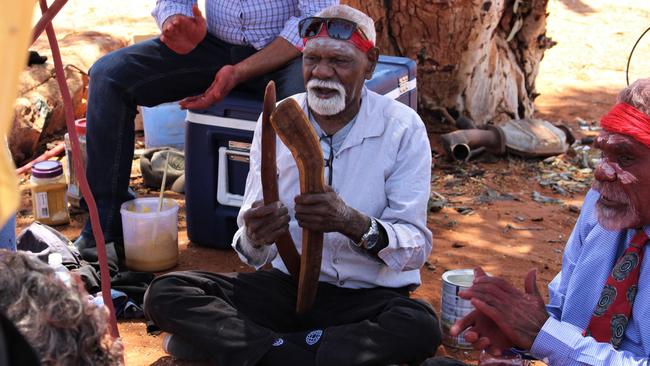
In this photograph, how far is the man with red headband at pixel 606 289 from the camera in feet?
8.72

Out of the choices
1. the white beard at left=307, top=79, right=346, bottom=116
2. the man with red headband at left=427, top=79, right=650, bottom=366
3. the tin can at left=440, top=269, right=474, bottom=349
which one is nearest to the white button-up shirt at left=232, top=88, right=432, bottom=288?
the white beard at left=307, top=79, right=346, bottom=116

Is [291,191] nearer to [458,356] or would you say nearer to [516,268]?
[458,356]

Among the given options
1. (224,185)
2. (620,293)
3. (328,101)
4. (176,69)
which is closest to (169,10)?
(176,69)

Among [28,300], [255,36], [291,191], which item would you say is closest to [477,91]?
[255,36]

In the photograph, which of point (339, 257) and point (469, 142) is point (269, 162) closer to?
point (339, 257)

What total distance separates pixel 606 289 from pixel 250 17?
2518 millimetres

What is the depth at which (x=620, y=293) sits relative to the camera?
2775 millimetres

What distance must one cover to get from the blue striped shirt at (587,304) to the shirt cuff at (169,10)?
8.30 ft

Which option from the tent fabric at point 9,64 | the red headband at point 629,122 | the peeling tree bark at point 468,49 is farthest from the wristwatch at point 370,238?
the peeling tree bark at point 468,49

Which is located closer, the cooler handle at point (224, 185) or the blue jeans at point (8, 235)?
the blue jeans at point (8, 235)

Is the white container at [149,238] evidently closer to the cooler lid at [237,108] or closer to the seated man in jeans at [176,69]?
the seated man in jeans at [176,69]

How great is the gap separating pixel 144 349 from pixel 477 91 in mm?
4184

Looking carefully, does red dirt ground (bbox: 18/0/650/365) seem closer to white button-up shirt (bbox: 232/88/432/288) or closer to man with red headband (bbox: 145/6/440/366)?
man with red headband (bbox: 145/6/440/366)

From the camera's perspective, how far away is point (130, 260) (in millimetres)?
4723
